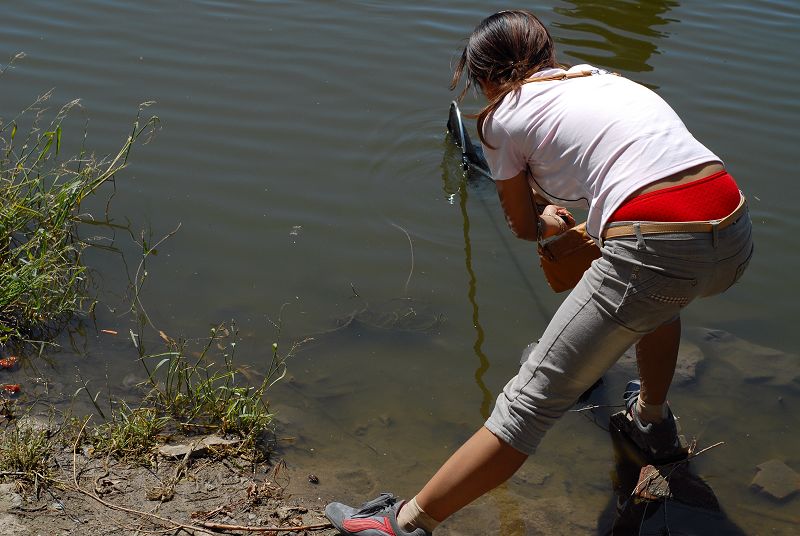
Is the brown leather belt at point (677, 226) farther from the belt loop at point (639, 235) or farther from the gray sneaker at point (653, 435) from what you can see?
the gray sneaker at point (653, 435)

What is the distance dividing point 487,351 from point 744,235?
1890mm

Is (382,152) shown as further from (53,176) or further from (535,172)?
(535,172)

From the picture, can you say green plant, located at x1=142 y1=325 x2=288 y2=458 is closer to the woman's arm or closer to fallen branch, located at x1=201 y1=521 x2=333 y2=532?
fallen branch, located at x1=201 y1=521 x2=333 y2=532

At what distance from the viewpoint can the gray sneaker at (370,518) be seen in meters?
3.04

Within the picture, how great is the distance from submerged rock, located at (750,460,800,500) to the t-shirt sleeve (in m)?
1.83

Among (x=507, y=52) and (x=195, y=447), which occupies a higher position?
(x=507, y=52)

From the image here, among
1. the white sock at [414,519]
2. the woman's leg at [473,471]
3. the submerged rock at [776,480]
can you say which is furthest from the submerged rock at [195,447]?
the submerged rock at [776,480]

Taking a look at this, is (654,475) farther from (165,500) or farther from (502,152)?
(165,500)

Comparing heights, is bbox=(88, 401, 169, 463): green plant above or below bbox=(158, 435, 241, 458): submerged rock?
above

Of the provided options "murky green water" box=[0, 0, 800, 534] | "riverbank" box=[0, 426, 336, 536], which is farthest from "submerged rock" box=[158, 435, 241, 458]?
"murky green water" box=[0, 0, 800, 534]

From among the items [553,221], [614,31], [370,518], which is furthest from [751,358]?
[614,31]

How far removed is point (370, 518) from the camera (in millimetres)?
3084

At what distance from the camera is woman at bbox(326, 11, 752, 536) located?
2629mm

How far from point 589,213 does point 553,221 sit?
0.95ft
